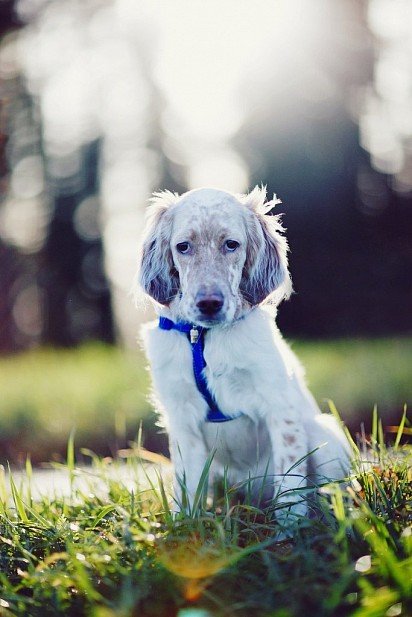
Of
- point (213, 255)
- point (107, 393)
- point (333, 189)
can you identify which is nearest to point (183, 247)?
point (213, 255)

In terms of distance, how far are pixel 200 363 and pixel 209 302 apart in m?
0.36

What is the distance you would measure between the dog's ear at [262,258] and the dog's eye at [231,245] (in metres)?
0.11

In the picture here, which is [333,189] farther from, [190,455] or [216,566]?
[216,566]

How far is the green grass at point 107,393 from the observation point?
683 cm

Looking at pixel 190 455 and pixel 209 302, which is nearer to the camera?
pixel 209 302

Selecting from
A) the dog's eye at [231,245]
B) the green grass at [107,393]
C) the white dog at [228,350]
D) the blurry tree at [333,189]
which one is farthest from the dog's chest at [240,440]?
A: the blurry tree at [333,189]

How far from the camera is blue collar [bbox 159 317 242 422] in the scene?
129 inches

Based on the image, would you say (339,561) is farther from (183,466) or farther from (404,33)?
(404,33)

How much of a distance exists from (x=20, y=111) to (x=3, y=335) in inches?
200

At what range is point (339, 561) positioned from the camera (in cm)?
216

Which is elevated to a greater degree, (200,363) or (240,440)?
(200,363)

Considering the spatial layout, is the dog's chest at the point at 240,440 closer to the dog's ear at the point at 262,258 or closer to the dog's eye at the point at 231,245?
the dog's ear at the point at 262,258

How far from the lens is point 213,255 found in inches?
131

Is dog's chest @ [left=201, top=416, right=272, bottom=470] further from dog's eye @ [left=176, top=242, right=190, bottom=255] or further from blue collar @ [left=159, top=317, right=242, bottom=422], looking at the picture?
dog's eye @ [left=176, top=242, right=190, bottom=255]
